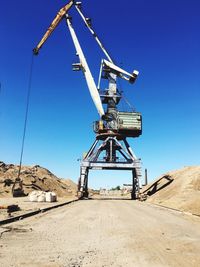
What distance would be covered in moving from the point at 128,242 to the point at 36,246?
247 cm

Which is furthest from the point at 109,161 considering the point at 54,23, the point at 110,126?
the point at 54,23

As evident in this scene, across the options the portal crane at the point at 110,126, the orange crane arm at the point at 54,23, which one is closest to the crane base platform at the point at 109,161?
the portal crane at the point at 110,126

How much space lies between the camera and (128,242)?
8445 mm

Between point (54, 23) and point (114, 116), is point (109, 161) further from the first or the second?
point (54, 23)

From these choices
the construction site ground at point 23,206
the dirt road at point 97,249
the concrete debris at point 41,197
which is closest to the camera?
the dirt road at point 97,249

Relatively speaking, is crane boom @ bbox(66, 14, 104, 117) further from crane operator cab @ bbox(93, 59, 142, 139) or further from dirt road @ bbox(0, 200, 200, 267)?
dirt road @ bbox(0, 200, 200, 267)

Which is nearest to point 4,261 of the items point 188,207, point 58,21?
point 188,207

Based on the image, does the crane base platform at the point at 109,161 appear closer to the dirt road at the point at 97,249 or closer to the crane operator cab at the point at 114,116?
the crane operator cab at the point at 114,116

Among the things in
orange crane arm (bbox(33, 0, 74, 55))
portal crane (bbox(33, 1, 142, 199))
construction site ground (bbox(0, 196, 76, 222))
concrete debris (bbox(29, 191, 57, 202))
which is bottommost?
construction site ground (bbox(0, 196, 76, 222))

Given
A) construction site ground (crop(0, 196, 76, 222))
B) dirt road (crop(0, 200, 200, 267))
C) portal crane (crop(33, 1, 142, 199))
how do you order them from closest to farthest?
1. dirt road (crop(0, 200, 200, 267))
2. construction site ground (crop(0, 196, 76, 222))
3. portal crane (crop(33, 1, 142, 199))

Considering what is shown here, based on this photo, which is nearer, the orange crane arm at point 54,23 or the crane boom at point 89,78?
the crane boom at point 89,78

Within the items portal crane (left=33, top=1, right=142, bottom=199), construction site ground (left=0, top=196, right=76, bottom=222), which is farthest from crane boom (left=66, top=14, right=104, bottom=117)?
construction site ground (left=0, top=196, right=76, bottom=222)

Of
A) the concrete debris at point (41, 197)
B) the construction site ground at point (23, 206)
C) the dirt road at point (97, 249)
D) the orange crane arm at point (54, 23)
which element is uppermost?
the orange crane arm at point (54, 23)

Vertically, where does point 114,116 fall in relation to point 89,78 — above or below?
below
